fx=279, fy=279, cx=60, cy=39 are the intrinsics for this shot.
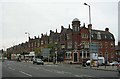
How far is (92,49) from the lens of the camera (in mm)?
47438

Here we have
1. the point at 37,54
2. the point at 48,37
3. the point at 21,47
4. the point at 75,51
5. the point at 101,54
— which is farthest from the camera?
the point at 21,47

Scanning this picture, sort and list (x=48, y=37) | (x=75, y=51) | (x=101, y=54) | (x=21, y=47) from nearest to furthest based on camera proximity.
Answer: (x=75, y=51) < (x=101, y=54) < (x=48, y=37) < (x=21, y=47)

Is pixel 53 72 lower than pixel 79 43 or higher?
lower

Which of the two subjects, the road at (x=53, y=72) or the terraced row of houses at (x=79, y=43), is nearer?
the road at (x=53, y=72)

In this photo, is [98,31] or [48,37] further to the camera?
[48,37]

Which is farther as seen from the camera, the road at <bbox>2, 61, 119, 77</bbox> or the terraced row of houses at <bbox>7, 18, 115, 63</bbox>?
the terraced row of houses at <bbox>7, 18, 115, 63</bbox>

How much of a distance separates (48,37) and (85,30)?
1207 inches

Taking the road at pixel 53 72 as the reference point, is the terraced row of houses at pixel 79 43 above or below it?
above

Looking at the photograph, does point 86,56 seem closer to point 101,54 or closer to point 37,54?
point 101,54

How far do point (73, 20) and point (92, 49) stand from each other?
4205 cm

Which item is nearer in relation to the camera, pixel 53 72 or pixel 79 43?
pixel 53 72

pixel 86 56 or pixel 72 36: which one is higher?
pixel 72 36

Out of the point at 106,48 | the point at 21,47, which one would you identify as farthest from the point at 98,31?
the point at 21,47

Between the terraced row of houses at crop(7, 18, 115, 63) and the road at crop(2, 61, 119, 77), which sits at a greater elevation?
the terraced row of houses at crop(7, 18, 115, 63)
